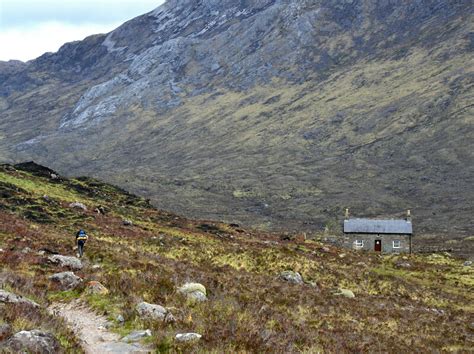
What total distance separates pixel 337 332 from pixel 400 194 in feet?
458

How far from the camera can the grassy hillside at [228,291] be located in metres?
12.8

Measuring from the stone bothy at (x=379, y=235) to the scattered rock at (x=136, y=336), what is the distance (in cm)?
7340

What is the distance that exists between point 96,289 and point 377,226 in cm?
7209

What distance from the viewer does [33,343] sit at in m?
9.00

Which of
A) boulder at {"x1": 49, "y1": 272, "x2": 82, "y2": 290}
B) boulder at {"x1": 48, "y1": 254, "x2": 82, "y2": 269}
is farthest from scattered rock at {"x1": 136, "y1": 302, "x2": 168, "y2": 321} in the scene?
boulder at {"x1": 48, "y1": 254, "x2": 82, "y2": 269}

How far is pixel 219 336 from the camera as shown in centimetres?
1159

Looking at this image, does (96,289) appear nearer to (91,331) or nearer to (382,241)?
(91,331)

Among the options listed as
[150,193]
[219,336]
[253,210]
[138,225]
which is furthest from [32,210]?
[150,193]

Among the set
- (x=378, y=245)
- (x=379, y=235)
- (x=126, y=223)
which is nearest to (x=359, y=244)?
(x=378, y=245)

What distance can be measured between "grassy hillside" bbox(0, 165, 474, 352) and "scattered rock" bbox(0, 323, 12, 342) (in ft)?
1.09

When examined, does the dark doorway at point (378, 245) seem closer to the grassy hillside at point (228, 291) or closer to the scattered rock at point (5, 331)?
the grassy hillside at point (228, 291)

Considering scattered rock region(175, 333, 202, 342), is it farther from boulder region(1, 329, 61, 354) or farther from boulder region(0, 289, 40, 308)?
boulder region(0, 289, 40, 308)

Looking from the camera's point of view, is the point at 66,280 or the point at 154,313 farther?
the point at 66,280

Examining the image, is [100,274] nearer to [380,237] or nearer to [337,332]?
[337,332]
